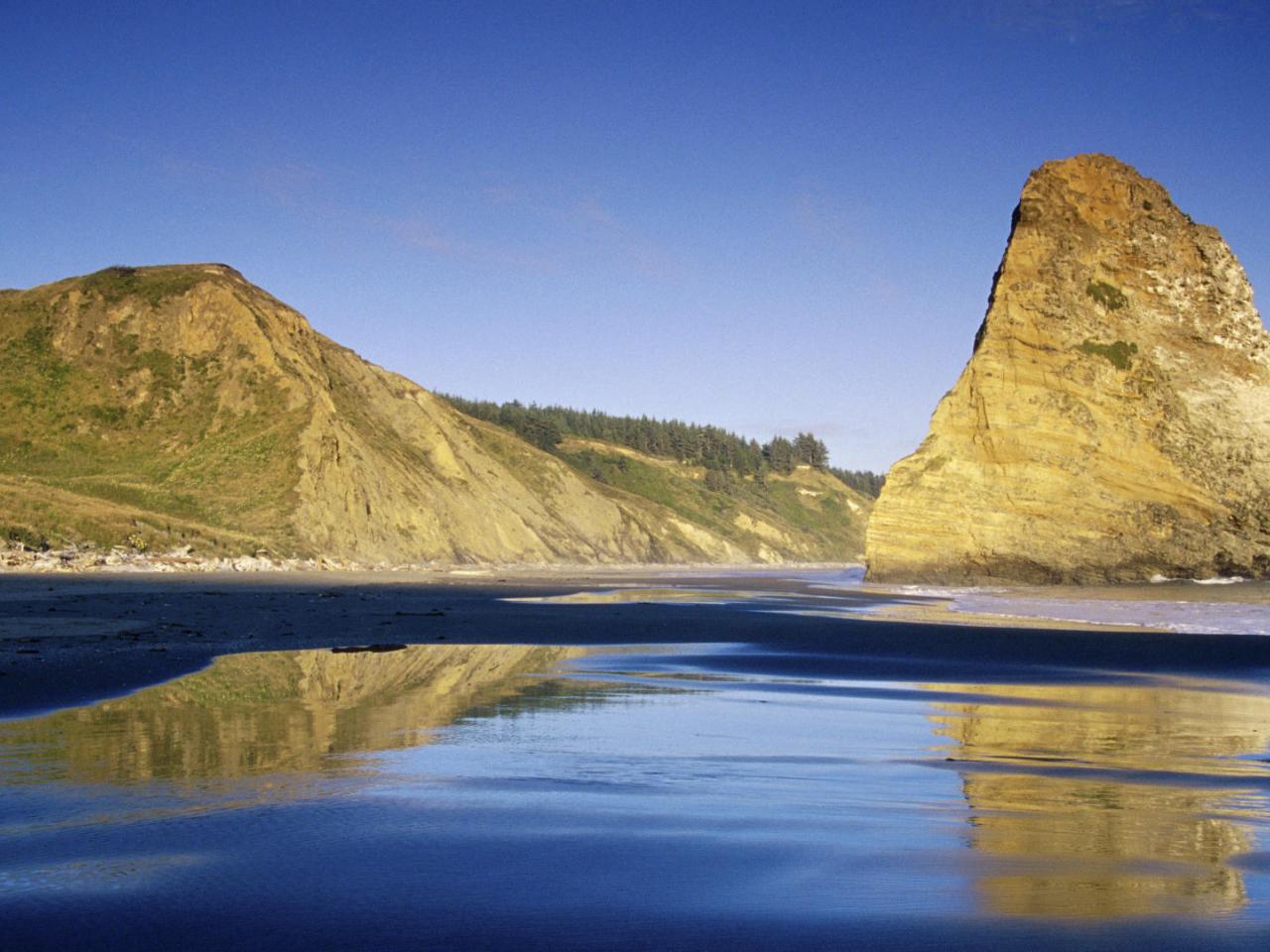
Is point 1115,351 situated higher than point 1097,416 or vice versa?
point 1115,351

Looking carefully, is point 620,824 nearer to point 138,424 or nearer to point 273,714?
point 273,714

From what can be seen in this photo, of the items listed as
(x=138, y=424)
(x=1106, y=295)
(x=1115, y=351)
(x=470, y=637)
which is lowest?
(x=470, y=637)

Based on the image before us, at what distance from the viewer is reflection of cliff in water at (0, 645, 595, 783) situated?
689 centimetres

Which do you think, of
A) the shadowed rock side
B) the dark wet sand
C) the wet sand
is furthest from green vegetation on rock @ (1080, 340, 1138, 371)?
the shadowed rock side

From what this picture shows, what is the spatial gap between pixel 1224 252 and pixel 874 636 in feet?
112

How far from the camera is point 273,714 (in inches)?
356

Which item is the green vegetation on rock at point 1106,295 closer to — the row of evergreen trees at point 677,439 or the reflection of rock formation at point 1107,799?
the reflection of rock formation at point 1107,799

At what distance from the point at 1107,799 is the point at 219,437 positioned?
170 ft

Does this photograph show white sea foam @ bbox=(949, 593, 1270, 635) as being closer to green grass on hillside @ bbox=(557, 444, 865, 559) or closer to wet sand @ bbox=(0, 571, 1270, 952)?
wet sand @ bbox=(0, 571, 1270, 952)

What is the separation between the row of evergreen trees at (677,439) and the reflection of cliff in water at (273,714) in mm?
108628

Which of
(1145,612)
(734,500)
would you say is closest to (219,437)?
(1145,612)

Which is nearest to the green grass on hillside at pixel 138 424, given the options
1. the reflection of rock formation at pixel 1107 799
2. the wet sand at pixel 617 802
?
the wet sand at pixel 617 802

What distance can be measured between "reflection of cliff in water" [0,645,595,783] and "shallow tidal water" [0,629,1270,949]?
5 centimetres

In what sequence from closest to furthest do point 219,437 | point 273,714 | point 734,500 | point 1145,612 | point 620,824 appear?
1. point 620,824
2. point 273,714
3. point 1145,612
4. point 219,437
5. point 734,500
